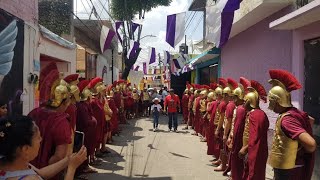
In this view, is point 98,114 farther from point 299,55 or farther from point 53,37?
point 299,55

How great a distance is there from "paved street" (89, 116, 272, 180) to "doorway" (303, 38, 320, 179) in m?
2.30

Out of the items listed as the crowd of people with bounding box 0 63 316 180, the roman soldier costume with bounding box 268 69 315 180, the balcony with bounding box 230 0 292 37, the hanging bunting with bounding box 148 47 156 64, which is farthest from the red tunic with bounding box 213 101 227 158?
the hanging bunting with bounding box 148 47 156 64

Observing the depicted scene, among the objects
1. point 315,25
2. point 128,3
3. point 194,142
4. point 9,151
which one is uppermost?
point 128,3

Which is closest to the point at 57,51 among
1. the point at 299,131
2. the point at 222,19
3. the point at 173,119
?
the point at 222,19

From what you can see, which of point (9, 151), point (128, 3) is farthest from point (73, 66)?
point (128, 3)

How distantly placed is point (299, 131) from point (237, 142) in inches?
92.8

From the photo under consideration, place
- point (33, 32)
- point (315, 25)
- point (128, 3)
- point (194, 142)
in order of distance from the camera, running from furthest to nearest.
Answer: point (128, 3) → point (194, 142) → point (33, 32) → point (315, 25)

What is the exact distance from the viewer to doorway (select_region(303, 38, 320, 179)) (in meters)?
8.06

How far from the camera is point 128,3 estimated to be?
27938 millimetres

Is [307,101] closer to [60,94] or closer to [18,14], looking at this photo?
[60,94]

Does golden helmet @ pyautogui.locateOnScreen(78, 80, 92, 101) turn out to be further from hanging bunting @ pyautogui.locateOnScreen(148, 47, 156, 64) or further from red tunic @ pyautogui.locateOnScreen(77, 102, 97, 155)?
hanging bunting @ pyautogui.locateOnScreen(148, 47, 156, 64)

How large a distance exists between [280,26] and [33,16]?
5.44 metres

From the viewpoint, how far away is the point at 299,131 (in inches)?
175

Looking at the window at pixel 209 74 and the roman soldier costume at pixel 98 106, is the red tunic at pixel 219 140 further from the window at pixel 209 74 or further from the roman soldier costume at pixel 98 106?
the window at pixel 209 74
